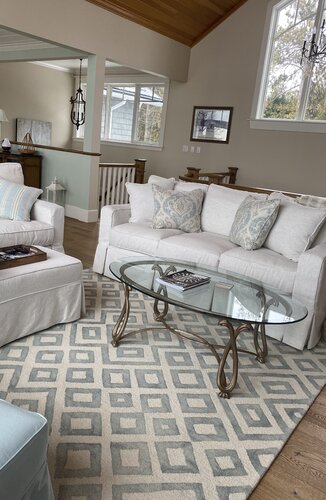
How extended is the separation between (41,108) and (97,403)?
8241 millimetres

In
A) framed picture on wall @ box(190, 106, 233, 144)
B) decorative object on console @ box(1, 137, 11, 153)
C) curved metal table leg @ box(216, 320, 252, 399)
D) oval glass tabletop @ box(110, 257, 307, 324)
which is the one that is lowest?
curved metal table leg @ box(216, 320, 252, 399)

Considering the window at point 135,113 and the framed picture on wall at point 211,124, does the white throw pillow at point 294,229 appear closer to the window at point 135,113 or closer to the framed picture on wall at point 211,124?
the framed picture on wall at point 211,124

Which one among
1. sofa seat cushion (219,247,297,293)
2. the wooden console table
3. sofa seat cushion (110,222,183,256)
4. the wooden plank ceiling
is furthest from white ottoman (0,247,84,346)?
the wooden plank ceiling

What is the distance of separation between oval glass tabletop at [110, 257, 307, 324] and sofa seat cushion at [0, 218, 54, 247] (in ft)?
3.28

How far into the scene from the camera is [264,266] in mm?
2828

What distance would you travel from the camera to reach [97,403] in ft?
6.32

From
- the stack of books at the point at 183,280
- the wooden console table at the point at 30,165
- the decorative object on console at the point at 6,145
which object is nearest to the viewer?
the stack of books at the point at 183,280

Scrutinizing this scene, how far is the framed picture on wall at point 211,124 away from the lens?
6478mm

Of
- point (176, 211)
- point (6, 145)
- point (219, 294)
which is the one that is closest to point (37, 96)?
point (6, 145)

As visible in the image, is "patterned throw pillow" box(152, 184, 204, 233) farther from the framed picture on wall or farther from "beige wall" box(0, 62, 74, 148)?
"beige wall" box(0, 62, 74, 148)

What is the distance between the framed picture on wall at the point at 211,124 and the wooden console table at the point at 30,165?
2614 mm

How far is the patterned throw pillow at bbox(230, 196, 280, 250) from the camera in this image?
307cm

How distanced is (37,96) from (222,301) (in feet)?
26.3

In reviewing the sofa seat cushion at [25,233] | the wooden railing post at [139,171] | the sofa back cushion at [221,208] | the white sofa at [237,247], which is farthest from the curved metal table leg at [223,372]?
the wooden railing post at [139,171]
